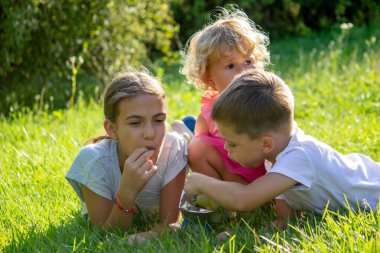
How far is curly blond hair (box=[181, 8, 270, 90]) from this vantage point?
12.6ft

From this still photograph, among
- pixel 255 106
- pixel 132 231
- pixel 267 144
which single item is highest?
pixel 255 106

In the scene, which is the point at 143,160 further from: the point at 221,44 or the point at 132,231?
the point at 221,44

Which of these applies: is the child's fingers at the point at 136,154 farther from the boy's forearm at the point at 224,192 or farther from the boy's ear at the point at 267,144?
the boy's ear at the point at 267,144

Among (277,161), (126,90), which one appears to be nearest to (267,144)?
(277,161)

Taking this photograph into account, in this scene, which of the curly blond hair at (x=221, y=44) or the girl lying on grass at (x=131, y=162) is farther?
the curly blond hair at (x=221, y=44)

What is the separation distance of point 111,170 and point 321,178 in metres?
1.12

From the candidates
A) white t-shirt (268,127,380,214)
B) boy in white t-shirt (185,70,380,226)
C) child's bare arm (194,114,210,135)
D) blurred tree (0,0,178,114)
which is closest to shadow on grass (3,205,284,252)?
boy in white t-shirt (185,70,380,226)

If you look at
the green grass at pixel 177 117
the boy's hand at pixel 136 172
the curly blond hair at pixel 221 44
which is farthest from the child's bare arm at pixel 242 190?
the curly blond hair at pixel 221 44

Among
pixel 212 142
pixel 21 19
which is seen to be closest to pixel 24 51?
pixel 21 19

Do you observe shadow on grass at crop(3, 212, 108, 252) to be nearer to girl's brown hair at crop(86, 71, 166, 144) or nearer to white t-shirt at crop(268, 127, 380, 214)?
girl's brown hair at crop(86, 71, 166, 144)

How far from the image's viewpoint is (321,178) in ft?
9.98

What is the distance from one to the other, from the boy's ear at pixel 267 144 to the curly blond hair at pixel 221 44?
3.12 ft

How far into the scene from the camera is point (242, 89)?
9.74ft

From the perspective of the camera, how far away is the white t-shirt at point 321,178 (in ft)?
9.70
